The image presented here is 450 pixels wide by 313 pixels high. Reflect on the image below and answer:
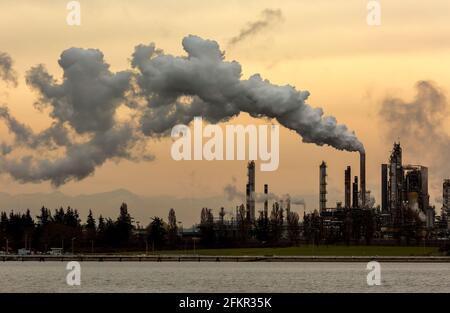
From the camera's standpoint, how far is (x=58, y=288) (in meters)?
116

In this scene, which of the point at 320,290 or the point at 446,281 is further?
the point at 446,281

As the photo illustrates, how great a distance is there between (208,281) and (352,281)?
18.2 m

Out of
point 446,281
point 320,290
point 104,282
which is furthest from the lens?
point 446,281

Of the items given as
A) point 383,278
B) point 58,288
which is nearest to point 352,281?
point 383,278
